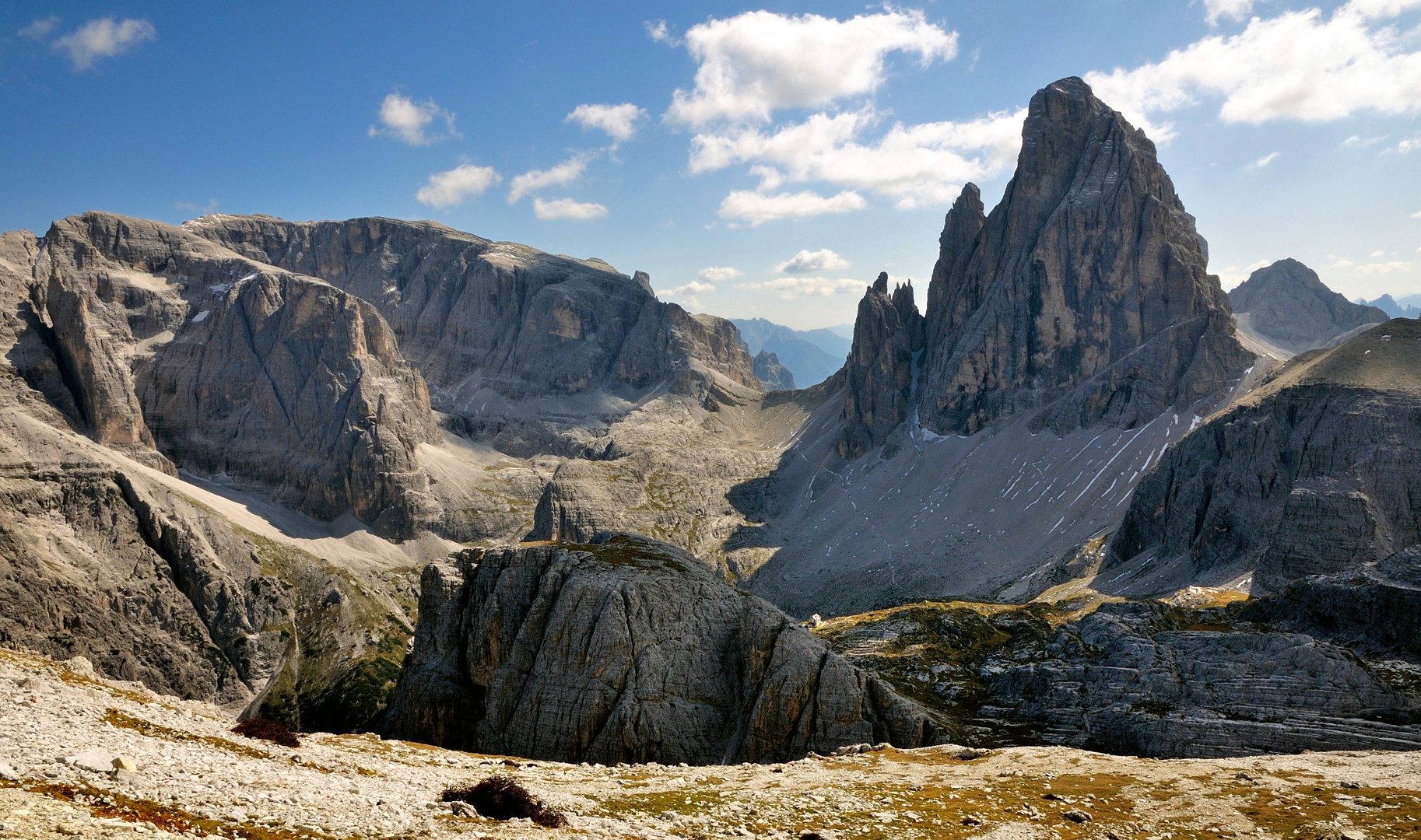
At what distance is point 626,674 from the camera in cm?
6359

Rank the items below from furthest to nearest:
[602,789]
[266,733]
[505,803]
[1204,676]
→ [1204,676], [602,789], [266,733], [505,803]

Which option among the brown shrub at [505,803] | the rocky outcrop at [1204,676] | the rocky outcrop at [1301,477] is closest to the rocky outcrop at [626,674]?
the rocky outcrop at [1204,676]

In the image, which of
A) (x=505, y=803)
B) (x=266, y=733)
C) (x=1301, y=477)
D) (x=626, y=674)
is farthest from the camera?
(x=1301, y=477)

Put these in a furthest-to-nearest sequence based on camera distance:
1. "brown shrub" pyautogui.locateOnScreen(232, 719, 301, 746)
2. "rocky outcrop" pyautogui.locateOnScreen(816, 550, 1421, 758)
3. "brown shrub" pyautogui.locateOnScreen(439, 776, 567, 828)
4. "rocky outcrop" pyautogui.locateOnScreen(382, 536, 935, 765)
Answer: "rocky outcrop" pyautogui.locateOnScreen(382, 536, 935, 765), "rocky outcrop" pyautogui.locateOnScreen(816, 550, 1421, 758), "brown shrub" pyautogui.locateOnScreen(232, 719, 301, 746), "brown shrub" pyautogui.locateOnScreen(439, 776, 567, 828)

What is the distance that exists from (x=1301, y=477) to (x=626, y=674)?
13039 cm

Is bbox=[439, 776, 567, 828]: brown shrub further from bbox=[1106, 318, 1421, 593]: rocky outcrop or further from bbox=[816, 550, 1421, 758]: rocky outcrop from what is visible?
bbox=[1106, 318, 1421, 593]: rocky outcrop

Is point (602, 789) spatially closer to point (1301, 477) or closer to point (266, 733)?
point (266, 733)

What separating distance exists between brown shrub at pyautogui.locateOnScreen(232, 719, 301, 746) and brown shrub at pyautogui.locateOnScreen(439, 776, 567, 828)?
9009 millimetres

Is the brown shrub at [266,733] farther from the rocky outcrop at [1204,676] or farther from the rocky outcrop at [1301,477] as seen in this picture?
the rocky outcrop at [1301,477]

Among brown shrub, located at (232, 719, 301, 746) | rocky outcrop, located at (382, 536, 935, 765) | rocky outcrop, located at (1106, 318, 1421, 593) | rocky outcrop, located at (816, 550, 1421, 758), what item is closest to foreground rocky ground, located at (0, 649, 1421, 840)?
brown shrub, located at (232, 719, 301, 746)

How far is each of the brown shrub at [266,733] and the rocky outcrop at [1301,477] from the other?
5140 inches

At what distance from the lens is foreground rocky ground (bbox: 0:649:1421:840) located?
72.9 feet

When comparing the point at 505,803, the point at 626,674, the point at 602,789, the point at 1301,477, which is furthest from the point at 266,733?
the point at 1301,477

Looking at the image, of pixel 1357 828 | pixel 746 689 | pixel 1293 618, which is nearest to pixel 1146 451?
pixel 1293 618
